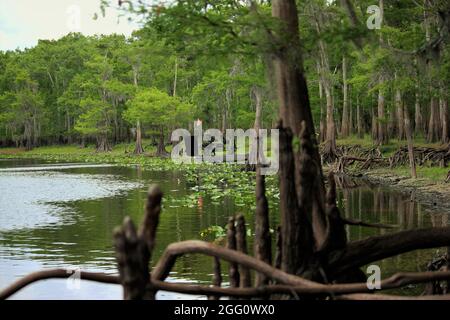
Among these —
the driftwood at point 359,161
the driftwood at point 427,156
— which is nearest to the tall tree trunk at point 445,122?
the driftwood at point 427,156

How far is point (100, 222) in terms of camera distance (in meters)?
19.7

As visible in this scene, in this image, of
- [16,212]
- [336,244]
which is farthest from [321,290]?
[16,212]

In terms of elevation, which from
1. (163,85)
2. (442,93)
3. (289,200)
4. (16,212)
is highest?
(163,85)

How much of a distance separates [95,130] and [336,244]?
6495cm

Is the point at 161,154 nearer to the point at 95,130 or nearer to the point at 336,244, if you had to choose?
the point at 95,130

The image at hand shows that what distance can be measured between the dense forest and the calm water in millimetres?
3751

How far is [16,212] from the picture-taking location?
22922 millimetres

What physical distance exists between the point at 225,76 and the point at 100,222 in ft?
73.7

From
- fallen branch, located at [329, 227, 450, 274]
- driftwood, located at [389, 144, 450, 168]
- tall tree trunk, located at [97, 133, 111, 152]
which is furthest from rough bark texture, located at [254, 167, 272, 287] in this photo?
tall tree trunk, located at [97, 133, 111, 152]

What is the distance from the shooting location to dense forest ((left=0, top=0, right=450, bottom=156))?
7742mm

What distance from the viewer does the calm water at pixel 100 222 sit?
12.2 metres

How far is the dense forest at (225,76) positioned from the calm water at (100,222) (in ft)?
12.3

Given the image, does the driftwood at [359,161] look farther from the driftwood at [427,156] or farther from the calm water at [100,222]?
the calm water at [100,222]

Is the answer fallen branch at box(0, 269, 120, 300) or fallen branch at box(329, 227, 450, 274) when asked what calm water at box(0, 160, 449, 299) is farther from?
fallen branch at box(329, 227, 450, 274)
